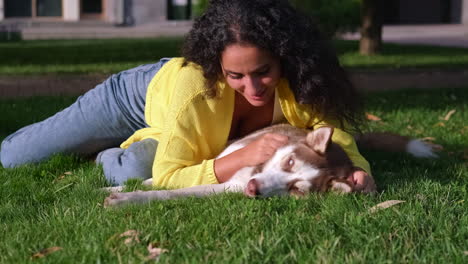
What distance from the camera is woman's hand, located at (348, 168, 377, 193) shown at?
173 inches

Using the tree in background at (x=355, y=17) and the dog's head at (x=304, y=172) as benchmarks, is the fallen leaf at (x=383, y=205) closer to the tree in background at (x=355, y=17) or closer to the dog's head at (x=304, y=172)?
the dog's head at (x=304, y=172)

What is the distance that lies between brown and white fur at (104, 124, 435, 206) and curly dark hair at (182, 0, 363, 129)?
0.35 meters

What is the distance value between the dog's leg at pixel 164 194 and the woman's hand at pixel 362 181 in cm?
67

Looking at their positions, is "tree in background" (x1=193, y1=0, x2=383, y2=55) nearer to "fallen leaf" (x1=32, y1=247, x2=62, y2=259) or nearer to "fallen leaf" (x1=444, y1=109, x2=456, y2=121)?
"fallen leaf" (x1=444, y1=109, x2=456, y2=121)

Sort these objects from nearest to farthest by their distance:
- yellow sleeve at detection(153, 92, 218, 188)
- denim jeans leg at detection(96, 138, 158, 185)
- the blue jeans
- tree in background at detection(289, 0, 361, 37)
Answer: yellow sleeve at detection(153, 92, 218, 188) < denim jeans leg at detection(96, 138, 158, 185) < the blue jeans < tree in background at detection(289, 0, 361, 37)

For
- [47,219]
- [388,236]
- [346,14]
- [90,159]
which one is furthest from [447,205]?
[346,14]

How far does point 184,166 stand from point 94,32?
79.9ft

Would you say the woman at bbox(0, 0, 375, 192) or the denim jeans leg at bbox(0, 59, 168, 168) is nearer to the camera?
the woman at bbox(0, 0, 375, 192)

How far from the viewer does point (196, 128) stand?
468 cm

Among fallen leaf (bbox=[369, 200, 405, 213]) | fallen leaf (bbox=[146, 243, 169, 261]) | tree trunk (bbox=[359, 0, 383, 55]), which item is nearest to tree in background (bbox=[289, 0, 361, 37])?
tree trunk (bbox=[359, 0, 383, 55])

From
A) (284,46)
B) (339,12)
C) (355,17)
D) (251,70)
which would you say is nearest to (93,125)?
(251,70)

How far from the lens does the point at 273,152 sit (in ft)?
14.6

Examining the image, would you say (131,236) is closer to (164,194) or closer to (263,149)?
(164,194)

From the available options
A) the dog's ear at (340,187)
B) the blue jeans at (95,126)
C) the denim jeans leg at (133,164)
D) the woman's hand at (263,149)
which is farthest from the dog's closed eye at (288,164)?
the blue jeans at (95,126)
